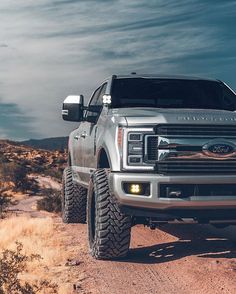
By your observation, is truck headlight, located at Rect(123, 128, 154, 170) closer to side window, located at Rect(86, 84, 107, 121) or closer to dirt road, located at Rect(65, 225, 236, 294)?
dirt road, located at Rect(65, 225, 236, 294)

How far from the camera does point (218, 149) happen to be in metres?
6.38

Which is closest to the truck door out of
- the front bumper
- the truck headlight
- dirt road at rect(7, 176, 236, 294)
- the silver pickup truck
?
the silver pickup truck

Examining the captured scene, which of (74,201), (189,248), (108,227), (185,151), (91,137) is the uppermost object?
(185,151)

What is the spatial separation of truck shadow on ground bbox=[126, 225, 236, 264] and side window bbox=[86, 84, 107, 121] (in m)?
2.15

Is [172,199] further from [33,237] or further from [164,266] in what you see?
[33,237]

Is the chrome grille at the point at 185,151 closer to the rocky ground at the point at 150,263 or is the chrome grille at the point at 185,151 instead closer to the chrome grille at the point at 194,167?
the chrome grille at the point at 194,167

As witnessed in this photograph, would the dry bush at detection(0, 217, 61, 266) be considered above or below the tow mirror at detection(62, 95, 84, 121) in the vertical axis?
below

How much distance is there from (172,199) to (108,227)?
3.18ft

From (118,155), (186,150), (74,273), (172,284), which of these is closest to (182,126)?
(186,150)

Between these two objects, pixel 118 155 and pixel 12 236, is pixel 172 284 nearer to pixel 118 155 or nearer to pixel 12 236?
pixel 118 155

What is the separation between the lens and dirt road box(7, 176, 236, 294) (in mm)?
5785

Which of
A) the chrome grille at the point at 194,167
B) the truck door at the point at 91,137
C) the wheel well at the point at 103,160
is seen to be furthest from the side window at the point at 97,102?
the chrome grille at the point at 194,167

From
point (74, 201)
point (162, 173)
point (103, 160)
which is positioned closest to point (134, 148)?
point (162, 173)

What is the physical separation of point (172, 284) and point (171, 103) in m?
3.38
